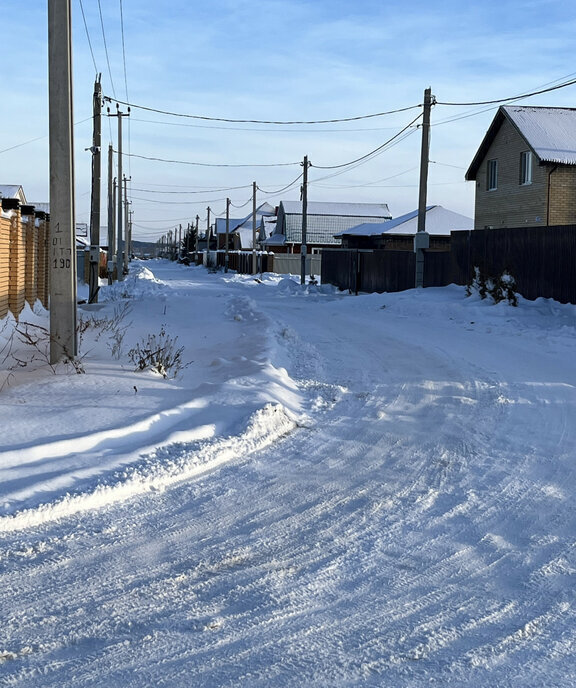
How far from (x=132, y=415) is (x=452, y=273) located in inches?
803

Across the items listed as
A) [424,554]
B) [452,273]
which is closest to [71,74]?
[424,554]

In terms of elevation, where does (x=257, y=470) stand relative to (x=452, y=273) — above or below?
below

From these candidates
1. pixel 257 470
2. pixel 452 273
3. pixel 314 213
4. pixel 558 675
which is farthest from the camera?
pixel 314 213

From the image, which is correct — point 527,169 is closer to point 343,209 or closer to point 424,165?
point 424,165

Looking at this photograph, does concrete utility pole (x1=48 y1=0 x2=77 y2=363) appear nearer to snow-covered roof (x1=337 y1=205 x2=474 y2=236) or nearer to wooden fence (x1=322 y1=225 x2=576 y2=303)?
wooden fence (x1=322 y1=225 x2=576 y2=303)

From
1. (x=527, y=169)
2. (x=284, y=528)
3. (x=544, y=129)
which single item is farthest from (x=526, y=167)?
(x=284, y=528)

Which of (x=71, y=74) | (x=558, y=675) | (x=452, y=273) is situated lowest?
(x=558, y=675)

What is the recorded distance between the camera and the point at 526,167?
113 ft

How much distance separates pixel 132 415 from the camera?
26.3 ft

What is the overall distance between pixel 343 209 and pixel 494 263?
53029 millimetres

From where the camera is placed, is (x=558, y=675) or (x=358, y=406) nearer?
(x=558, y=675)

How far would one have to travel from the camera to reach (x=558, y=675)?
3.38 meters

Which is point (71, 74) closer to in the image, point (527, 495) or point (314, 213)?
point (527, 495)

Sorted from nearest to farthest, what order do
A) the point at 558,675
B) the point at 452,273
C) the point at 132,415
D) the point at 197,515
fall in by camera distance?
the point at 558,675
the point at 197,515
the point at 132,415
the point at 452,273
